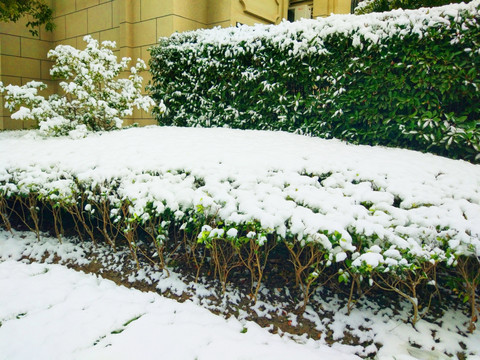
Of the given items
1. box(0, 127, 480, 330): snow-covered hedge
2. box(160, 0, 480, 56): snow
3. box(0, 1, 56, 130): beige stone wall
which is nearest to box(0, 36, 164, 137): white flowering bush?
box(0, 127, 480, 330): snow-covered hedge

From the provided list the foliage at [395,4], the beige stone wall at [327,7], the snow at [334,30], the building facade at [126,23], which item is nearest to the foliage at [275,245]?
the snow at [334,30]

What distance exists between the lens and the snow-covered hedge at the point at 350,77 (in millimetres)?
3717

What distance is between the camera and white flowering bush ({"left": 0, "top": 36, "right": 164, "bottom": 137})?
17.0ft

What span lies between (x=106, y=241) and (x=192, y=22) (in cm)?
610

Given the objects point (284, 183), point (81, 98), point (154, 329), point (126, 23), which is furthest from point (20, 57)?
point (154, 329)

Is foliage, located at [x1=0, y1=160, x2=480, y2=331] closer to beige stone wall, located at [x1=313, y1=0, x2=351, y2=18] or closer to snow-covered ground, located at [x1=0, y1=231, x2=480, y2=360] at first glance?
snow-covered ground, located at [x1=0, y1=231, x2=480, y2=360]

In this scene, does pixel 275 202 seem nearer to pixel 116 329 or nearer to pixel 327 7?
pixel 116 329

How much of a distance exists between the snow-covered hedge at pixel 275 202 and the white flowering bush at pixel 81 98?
123cm

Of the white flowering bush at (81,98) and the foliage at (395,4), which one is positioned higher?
the foliage at (395,4)

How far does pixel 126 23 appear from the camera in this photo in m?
7.80

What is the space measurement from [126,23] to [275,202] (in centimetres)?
732

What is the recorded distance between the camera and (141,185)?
9.25ft

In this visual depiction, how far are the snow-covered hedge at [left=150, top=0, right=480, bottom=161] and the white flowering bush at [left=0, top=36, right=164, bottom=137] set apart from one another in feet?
3.60

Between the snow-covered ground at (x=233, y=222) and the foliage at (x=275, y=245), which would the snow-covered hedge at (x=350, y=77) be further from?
the foliage at (x=275, y=245)
